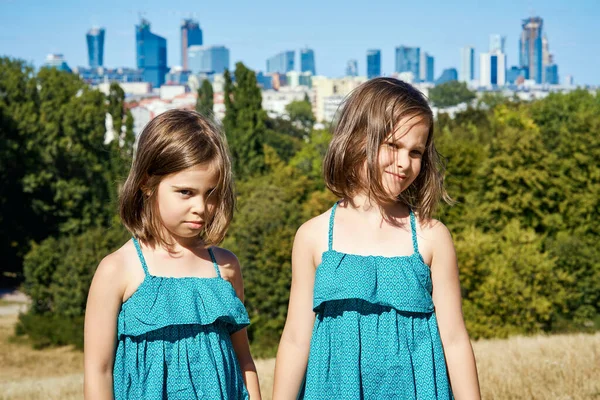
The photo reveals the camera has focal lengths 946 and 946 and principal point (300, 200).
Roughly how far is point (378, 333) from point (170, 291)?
0.86 metres

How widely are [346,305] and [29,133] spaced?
169 feet

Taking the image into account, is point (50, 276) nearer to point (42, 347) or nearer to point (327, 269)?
point (42, 347)

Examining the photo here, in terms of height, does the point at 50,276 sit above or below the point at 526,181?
below

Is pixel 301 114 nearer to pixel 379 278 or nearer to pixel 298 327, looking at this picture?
pixel 298 327

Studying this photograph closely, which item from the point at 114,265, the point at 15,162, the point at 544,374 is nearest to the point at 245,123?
the point at 15,162

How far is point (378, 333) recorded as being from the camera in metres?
3.81

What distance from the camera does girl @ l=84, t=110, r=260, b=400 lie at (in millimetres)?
3740

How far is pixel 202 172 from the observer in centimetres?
380

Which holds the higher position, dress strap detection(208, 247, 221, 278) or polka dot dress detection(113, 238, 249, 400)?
dress strap detection(208, 247, 221, 278)

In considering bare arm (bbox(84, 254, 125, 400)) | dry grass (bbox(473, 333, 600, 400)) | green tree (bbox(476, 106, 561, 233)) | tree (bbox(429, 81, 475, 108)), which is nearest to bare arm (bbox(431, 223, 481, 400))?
bare arm (bbox(84, 254, 125, 400))

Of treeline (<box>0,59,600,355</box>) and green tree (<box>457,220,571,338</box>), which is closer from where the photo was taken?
green tree (<box>457,220,571,338</box>)

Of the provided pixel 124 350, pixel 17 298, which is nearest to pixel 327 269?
pixel 124 350

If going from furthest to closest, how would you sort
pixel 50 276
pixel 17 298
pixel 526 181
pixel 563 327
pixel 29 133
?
pixel 29 133
pixel 17 298
pixel 50 276
pixel 526 181
pixel 563 327

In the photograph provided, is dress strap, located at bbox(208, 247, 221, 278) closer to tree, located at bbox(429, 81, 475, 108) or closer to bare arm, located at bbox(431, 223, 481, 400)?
bare arm, located at bbox(431, 223, 481, 400)
